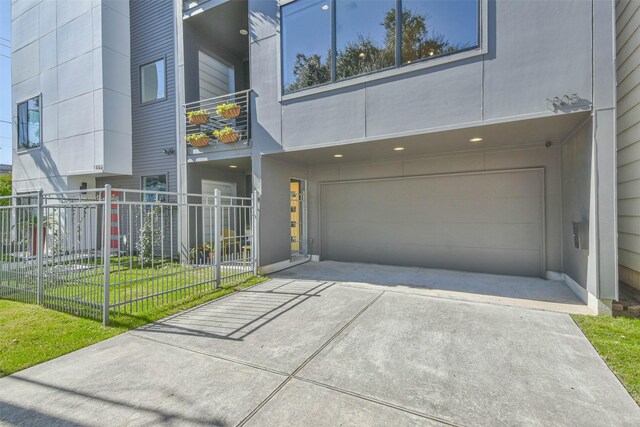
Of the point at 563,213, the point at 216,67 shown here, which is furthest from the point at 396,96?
the point at 216,67

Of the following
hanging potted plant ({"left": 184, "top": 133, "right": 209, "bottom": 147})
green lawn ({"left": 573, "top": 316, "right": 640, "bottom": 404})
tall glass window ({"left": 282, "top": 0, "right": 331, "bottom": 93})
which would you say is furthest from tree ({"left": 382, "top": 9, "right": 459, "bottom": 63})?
hanging potted plant ({"left": 184, "top": 133, "right": 209, "bottom": 147})

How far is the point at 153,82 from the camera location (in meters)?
9.30

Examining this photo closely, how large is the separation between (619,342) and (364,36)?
20.1 feet

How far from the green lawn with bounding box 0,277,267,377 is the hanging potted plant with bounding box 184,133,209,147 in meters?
4.44

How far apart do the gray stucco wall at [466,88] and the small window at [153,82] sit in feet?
13.7

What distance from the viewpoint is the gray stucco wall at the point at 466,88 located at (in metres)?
4.42

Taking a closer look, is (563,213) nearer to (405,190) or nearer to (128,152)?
(405,190)

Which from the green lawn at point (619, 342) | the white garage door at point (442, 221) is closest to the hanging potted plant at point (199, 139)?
the white garage door at point (442, 221)

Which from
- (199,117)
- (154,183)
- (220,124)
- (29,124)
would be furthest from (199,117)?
(29,124)

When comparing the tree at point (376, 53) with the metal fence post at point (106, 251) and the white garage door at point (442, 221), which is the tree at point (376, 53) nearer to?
the white garage door at point (442, 221)

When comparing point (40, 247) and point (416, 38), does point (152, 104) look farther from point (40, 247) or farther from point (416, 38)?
point (416, 38)

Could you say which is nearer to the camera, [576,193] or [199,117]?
[576,193]

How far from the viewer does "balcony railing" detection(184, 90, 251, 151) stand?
7.28m

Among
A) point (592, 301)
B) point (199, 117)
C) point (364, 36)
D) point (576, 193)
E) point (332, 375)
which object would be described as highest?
point (364, 36)
